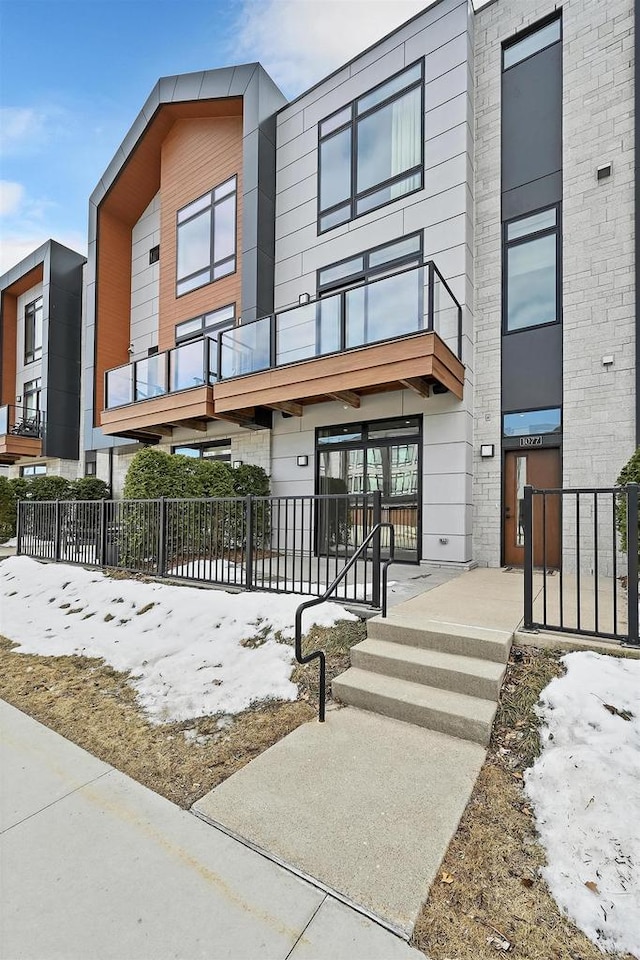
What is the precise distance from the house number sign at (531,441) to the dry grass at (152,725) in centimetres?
491

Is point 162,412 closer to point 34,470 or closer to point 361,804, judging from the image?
point 361,804

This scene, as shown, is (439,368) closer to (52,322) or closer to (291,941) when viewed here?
(291,941)

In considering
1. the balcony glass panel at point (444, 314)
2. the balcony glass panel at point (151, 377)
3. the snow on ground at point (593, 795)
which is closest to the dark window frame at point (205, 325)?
the balcony glass panel at point (151, 377)

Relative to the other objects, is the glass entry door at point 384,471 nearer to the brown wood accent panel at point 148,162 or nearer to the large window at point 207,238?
the large window at point 207,238

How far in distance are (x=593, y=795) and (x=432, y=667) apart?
121 cm

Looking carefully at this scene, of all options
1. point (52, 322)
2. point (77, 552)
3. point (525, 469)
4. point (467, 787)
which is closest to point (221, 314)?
point (77, 552)

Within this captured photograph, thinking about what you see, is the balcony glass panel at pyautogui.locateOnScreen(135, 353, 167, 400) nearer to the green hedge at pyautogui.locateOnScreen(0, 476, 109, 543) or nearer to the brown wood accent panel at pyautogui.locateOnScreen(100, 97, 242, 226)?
the green hedge at pyautogui.locateOnScreen(0, 476, 109, 543)

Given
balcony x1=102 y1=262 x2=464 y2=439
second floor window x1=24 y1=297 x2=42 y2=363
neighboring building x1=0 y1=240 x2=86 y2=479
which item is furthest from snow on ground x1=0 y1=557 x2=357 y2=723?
second floor window x1=24 y1=297 x2=42 y2=363

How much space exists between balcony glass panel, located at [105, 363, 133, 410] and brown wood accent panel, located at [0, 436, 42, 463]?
6.78 meters

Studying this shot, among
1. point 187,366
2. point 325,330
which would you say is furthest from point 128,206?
point 325,330

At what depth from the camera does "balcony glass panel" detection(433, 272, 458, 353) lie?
23.4 ft

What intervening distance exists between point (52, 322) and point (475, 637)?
18.5 m

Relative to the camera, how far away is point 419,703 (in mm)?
3057

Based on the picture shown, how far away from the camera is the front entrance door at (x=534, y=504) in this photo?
7273 millimetres
